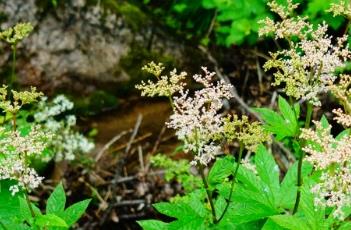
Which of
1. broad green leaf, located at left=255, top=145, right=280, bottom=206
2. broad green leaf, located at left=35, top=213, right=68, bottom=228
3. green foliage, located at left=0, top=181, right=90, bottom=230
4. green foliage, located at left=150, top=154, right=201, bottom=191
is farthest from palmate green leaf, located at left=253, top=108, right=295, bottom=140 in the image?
green foliage, located at left=150, top=154, right=201, bottom=191

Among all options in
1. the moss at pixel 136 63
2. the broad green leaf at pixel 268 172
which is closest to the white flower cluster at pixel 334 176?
the broad green leaf at pixel 268 172

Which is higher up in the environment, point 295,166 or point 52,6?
point 52,6

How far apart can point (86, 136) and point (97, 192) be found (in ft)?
3.48

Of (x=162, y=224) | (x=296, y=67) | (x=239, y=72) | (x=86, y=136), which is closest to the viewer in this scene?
(x=296, y=67)

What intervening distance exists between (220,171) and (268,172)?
391 millimetres

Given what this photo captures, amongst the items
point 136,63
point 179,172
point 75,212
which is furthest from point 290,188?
point 136,63

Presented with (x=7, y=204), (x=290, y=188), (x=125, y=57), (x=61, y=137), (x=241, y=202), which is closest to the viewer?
(x=241, y=202)

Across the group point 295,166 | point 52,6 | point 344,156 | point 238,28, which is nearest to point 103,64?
point 52,6

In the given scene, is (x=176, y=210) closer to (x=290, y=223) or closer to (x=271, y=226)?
(x=271, y=226)

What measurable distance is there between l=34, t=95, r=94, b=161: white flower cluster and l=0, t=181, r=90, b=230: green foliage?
198 cm

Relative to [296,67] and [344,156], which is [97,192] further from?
[344,156]

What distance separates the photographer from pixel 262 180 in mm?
2699

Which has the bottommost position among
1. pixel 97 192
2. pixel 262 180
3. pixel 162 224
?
pixel 97 192

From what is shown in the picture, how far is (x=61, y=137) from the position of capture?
5184 millimetres
